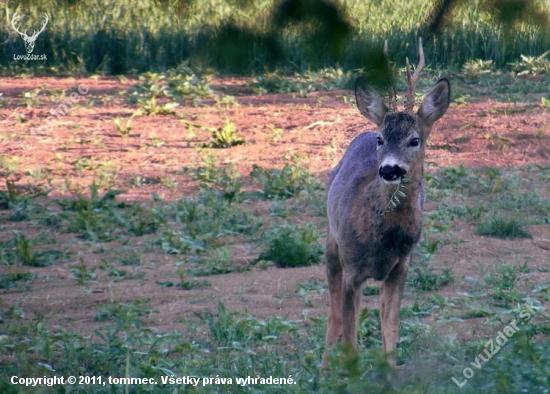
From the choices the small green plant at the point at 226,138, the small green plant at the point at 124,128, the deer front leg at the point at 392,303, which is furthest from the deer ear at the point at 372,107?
the small green plant at the point at 124,128

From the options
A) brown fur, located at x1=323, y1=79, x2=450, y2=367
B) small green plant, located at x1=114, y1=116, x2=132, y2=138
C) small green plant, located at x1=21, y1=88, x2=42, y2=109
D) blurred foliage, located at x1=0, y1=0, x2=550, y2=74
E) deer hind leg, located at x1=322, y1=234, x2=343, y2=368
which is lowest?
small green plant, located at x1=21, y1=88, x2=42, y2=109

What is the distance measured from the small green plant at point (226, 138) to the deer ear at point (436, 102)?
6.21m

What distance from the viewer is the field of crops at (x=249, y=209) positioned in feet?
10.3

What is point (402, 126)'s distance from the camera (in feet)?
16.9

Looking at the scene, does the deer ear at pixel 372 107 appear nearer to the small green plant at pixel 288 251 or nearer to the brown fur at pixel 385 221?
the brown fur at pixel 385 221

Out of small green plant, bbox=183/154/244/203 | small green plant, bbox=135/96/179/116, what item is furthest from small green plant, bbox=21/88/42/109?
small green plant, bbox=183/154/244/203

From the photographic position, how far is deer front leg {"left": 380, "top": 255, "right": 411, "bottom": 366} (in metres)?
5.25

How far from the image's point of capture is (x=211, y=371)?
4.93 m

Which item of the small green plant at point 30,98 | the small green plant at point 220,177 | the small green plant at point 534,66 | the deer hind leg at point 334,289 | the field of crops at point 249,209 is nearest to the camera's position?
the field of crops at point 249,209

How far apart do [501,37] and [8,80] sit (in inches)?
573

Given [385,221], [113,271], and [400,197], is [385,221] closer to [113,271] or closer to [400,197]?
[400,197]

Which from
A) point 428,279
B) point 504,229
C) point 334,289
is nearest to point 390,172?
point 334,289

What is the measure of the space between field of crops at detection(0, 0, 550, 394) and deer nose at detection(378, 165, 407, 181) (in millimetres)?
712

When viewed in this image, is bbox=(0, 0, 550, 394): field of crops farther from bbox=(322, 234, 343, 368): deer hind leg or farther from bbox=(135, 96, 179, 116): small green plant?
bbox=(322, 234, 343, 368): deer hind leg
